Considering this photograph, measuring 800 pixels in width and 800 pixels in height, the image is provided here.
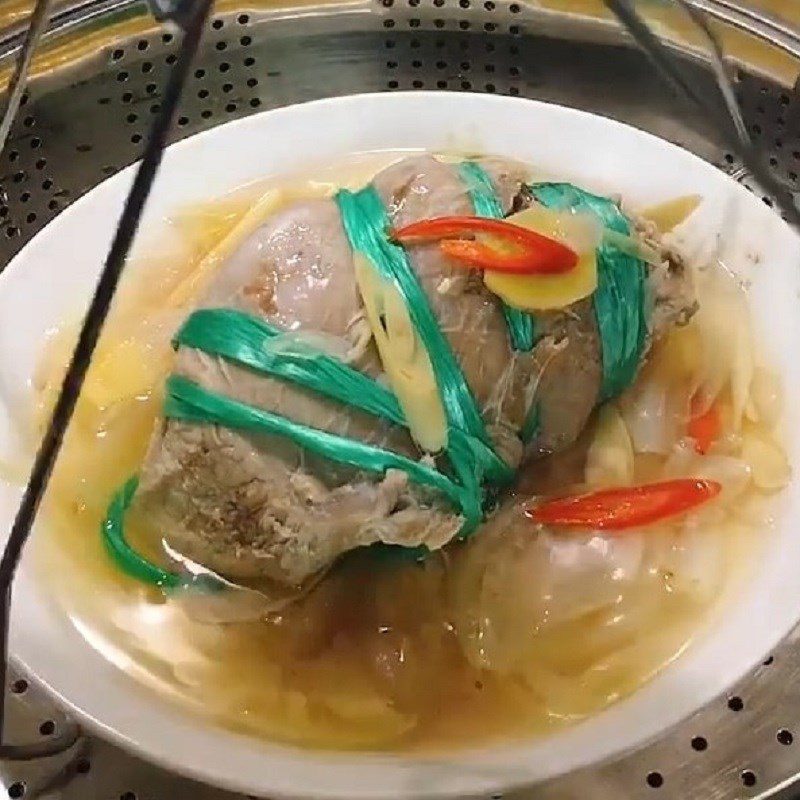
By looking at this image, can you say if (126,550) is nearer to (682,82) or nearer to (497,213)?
(497,213)

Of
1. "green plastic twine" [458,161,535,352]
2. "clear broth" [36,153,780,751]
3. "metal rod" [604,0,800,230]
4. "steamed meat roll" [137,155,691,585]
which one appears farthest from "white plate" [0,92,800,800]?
"metal rod" [604,0,800,230]

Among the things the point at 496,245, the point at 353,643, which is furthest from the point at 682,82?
the point at 353,643

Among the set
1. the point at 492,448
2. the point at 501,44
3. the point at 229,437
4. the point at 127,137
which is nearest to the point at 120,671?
the point at 229,437

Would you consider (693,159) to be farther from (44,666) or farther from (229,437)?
(44,666)

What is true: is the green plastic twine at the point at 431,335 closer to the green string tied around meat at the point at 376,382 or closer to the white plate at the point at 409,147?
the green string tied around meat at the point at 376,382

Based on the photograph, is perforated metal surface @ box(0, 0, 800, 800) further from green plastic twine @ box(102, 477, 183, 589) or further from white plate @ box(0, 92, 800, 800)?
green plastic twine @ box(102, 477, 183, 589)

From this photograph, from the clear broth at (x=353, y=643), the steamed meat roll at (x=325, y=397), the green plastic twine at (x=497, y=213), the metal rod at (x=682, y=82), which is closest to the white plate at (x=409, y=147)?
the clear broth at (x=353, y=643)
